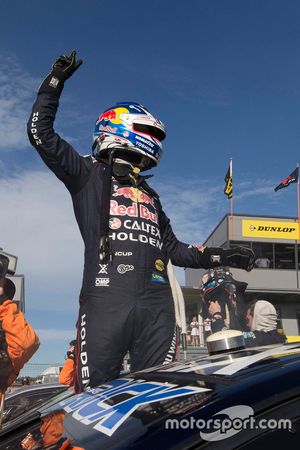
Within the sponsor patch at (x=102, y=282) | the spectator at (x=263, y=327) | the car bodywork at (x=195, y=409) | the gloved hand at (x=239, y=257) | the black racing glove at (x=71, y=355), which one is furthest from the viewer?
the black racing glove at (x=71, y=355)

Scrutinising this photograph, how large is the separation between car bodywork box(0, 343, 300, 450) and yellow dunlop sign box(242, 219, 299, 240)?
26.8 meters

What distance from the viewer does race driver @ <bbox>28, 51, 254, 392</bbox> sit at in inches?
94.0

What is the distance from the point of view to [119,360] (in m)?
2.39

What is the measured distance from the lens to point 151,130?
2.96 meters

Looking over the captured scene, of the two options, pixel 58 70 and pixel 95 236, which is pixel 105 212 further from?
pixel 58 70

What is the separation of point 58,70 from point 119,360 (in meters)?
1.48

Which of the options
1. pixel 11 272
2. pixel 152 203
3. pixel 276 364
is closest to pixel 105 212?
pixel 152 203

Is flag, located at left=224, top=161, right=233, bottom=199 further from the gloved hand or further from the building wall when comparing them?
the gloved hand

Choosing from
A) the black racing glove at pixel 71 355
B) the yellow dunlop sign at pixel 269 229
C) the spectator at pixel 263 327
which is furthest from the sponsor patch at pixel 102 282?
the yellow dunlop sign at pixel 269 229

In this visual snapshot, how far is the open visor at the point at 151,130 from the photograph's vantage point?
9.48ft

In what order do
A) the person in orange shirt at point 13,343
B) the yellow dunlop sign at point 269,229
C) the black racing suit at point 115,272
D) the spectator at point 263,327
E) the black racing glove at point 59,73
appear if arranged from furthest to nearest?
the yellow dunlop sign at point 269,229, the spectator at point 263,327, the person in orange shirt at point 13,343, the black racing glove at point 59,73, the black racing suit at point 115,272

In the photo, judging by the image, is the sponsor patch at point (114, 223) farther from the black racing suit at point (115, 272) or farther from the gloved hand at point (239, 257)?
the gloved hand at point (239, 257)

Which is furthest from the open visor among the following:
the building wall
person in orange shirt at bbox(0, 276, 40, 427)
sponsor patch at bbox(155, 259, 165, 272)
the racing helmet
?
the building wall

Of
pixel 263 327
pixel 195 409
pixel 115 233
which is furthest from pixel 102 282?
pixel 263 327
